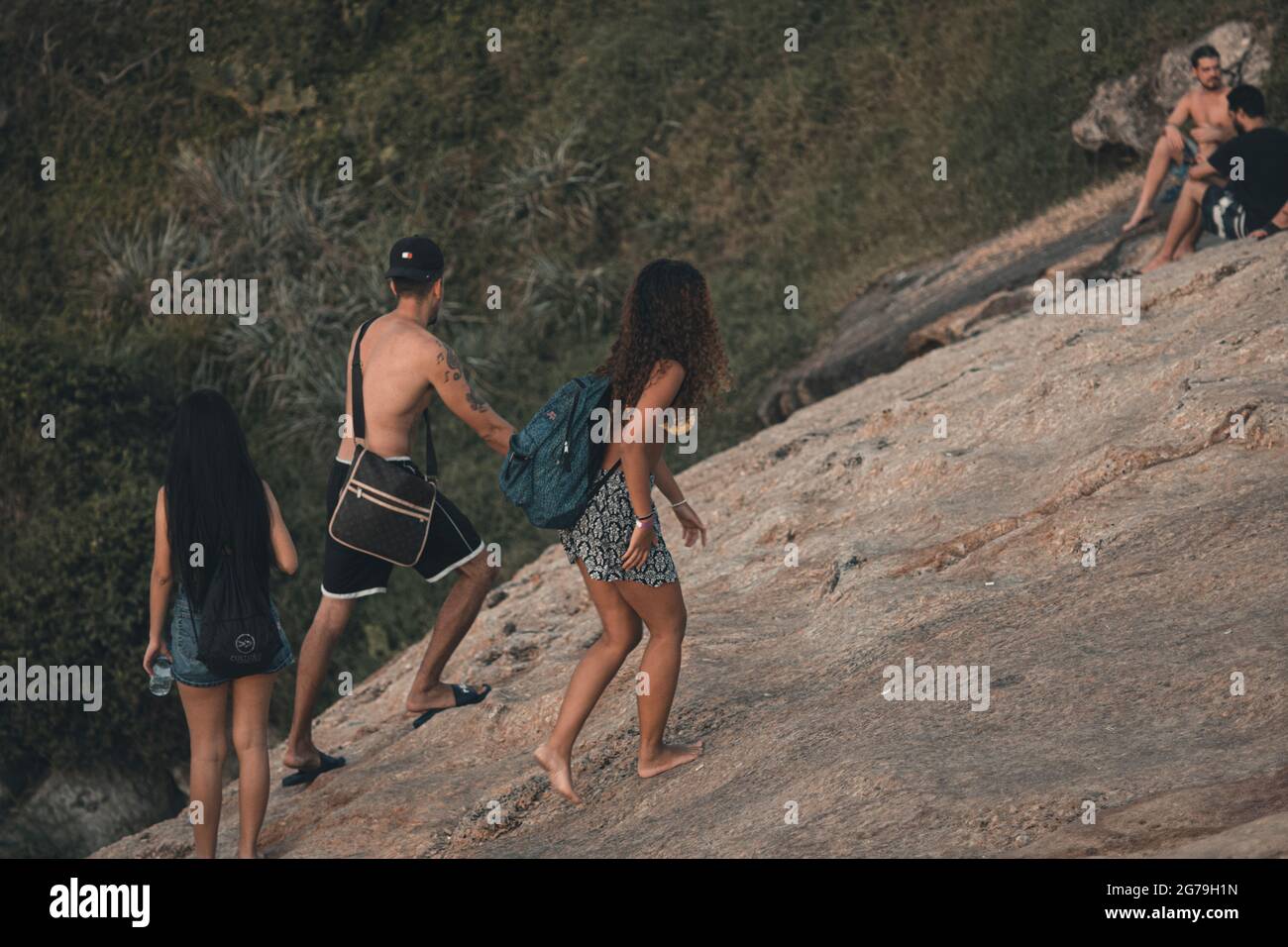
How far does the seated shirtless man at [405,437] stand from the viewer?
221 inches

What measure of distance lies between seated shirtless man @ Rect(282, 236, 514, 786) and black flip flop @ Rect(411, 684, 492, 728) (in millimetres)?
184

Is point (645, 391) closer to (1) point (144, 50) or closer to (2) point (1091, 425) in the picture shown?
(2) point (1091, 425)

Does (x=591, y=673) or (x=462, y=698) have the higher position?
(x=591, y=673)

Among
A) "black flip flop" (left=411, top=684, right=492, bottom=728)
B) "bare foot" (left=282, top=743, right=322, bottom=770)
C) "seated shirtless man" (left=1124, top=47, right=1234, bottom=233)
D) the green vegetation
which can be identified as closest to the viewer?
"bare foot" (left=282, top=743, right=322, bottom=770)

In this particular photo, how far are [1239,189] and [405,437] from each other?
509 centimetres

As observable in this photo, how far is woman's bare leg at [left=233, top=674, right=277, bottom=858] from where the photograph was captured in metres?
5.38

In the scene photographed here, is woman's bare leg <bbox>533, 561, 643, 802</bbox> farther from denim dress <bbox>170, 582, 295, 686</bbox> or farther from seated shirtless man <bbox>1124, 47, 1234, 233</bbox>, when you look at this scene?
seated shirtless man <bbox>1124, 47, 1234, 233</bbox>

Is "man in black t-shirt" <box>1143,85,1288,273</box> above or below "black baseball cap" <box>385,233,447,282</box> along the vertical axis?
above

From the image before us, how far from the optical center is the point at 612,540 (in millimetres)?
4883

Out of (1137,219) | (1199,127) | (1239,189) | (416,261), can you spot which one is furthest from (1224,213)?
(416,261)

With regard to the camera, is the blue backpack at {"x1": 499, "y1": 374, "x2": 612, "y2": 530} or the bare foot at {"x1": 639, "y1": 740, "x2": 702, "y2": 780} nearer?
the blue backpack at {"x1": 499, "y1": 374, "x2": 612, "y2": 530}

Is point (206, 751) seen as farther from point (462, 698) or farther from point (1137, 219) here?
point (1137, 219)

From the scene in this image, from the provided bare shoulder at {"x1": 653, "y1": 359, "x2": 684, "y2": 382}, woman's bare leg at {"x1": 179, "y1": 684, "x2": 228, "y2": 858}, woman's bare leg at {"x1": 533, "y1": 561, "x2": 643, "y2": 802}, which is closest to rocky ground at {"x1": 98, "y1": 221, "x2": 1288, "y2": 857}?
woman's bare leg at {"x1": 533, "y1": 561, "x2": 643, "y2": 802}

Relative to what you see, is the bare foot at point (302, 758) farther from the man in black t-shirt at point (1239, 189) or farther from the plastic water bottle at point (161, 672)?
the man in black t-shirt at point (1239, 189)
